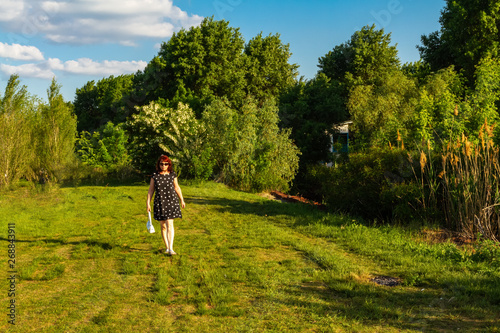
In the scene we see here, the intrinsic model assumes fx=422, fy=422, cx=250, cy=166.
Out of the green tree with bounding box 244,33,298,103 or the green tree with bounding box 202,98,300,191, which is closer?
the green tree with bounding box 202,98,300,191

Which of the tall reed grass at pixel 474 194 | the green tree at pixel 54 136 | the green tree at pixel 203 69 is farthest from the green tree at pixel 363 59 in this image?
the tall reed grass at pixel 474 194

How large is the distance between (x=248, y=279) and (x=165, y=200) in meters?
2.53

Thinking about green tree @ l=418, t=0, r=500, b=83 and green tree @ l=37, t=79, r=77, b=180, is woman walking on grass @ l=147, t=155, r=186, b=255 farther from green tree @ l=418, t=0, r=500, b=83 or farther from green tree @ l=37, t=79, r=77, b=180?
green tree @ l=418, t=0, r=500, b=83

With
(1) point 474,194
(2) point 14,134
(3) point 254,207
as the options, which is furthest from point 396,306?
(2) point 14,134

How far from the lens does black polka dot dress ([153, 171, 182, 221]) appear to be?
804cm

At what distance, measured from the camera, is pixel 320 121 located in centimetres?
3191

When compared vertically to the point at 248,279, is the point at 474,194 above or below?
above

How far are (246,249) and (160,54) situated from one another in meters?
37.8

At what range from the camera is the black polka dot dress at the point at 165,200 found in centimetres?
804

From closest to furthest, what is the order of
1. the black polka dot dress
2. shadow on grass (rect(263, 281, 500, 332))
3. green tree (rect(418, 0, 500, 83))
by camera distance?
shadow on grass (rect(263, 281, 500, 332))
the black polka dot dress
green tree (rect(418, 0, 500, 83))

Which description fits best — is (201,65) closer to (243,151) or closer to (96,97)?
(243,151)

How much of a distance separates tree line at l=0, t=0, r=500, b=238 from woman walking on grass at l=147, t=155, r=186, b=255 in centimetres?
559

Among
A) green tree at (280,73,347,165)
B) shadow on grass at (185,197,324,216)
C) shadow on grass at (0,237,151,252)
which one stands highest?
green tree at (280,73,347,165)

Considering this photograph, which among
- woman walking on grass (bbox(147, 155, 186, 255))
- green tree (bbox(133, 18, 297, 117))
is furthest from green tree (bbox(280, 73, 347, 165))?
woman walking on grass (bbox(147, 155, 186, 255))
